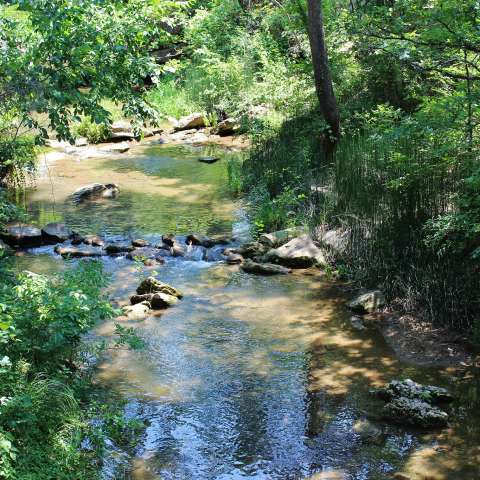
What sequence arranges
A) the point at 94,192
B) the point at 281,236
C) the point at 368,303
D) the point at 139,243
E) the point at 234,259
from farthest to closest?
1. the point at 94,192
2. the point at 139,243
3. the point at 281,236
4. the point at 234,259
5. the point at 368,303

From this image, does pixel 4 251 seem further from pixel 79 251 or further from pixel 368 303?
pixel 368 303

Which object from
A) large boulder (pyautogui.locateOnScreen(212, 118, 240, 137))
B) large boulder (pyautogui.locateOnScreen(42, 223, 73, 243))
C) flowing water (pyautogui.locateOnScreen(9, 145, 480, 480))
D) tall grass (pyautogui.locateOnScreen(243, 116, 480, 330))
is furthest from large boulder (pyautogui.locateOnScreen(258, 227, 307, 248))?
large boulder (pyautogui.locateOnScreen(212, 118, 240, 137))

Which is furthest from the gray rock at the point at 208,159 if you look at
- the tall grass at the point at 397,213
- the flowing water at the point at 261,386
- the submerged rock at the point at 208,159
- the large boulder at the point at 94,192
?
the flowing water at the point at 261,386

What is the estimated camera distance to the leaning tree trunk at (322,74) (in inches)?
374

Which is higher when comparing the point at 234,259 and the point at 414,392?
the point at 234,259

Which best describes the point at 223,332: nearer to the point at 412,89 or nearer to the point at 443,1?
the point at 443,1

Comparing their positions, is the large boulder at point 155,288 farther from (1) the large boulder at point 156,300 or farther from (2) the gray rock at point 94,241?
(2) the gray rock at point 94,241

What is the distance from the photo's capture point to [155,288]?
708 centimetres

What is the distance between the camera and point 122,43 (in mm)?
5293

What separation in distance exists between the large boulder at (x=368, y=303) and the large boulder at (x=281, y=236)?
1920 mm

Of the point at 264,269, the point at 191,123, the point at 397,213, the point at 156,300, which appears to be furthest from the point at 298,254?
the point at 191,123

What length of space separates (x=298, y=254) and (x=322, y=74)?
10.5 feet

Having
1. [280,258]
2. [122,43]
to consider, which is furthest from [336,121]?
[122,43]

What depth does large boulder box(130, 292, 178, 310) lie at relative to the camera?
6.82m
